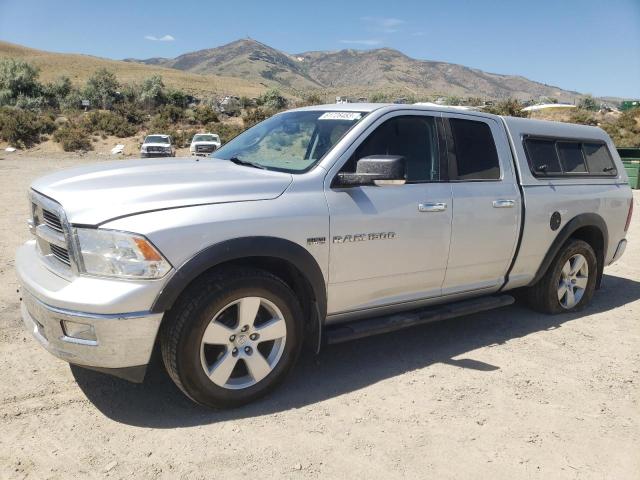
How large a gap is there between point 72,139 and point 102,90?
895 inches

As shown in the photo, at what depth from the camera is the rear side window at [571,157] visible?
5.17 meters

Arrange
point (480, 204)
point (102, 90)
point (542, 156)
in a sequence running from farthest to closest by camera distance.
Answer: point (102, 90), point (542, 156), point (480, 204)

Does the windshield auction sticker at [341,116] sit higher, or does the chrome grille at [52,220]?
the windshield auction sticker at [341,116]

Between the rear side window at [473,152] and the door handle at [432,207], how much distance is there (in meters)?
0.31

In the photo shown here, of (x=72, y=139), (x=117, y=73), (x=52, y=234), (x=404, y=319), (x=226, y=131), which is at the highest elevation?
(x=117, y=73)

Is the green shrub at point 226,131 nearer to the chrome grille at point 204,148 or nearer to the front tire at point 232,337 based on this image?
the chrome grille at point 204,148

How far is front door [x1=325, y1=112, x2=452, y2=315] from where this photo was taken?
3527mm

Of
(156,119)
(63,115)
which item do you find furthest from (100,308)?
(63,115)

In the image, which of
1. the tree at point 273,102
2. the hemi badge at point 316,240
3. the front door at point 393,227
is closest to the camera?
the hemi badge at point 316,240

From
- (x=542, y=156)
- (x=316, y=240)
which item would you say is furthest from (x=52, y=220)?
(x=542, y=156)

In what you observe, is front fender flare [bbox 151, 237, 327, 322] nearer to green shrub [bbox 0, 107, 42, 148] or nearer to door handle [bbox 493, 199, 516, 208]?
door handle [bbox 493, 199, 516, 208]

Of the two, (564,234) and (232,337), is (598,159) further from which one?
(232,337)

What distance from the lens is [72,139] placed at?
31.9 metres

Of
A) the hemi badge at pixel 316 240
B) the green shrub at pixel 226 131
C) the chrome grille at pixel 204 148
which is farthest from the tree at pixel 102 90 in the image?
the hemi badge at pixel 316 240
